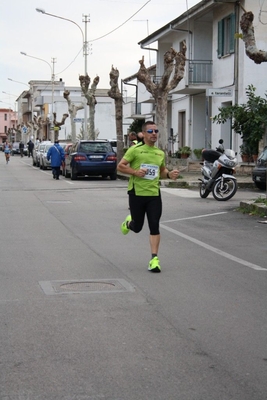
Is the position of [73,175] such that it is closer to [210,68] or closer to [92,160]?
[92,160]

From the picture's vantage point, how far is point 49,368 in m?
5.22

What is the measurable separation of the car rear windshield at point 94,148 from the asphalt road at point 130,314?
15368 millimetres

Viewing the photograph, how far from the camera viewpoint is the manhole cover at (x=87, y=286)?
7936mm

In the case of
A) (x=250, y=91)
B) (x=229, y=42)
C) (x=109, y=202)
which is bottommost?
(x=109, y=202)

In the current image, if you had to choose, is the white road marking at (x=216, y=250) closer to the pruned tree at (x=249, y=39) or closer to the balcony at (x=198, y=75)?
the pruned tree at (x=249, y=39)

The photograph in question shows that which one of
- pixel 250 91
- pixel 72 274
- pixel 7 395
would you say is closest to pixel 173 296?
pixel 72 274

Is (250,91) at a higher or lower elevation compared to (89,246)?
higher

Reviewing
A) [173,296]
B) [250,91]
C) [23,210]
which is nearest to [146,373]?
[173,296]

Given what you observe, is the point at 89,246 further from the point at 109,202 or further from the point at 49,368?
the point at 109,202

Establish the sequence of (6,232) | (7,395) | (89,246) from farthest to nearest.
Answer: (6,232) → (89,246) → (7,395)

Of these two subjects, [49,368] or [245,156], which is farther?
[245,156]

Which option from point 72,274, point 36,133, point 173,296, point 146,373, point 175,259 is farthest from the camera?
point 36,133

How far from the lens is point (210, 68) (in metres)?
32.7

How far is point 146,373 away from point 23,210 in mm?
12046
